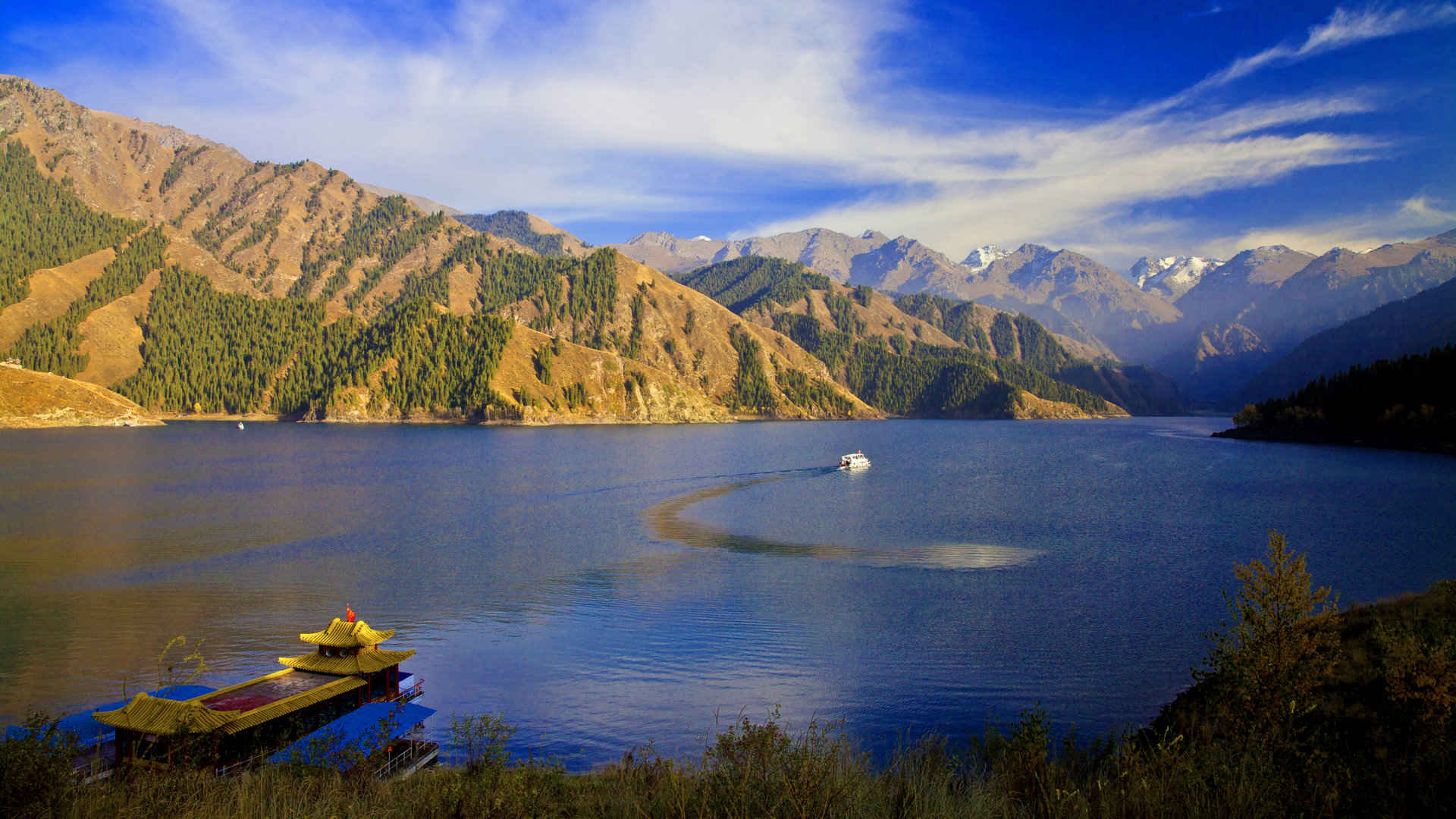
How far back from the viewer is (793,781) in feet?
31.0

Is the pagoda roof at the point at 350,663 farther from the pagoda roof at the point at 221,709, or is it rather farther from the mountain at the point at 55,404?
the mountain at the point at 55,404

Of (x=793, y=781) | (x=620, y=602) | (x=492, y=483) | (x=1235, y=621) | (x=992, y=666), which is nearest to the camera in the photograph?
(x=793, y=781)

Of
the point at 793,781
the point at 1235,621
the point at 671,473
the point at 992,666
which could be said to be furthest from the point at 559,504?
the point at 793,781

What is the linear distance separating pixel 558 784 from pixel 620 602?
22069 millimetres

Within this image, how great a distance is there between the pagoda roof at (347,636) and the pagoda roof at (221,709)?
3.58 feet

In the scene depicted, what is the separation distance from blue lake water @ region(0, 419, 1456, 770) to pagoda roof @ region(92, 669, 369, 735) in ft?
3.09

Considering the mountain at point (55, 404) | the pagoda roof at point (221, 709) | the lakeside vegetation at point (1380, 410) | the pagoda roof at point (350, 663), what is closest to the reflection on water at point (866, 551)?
the pagoda roof at point (350, 663)

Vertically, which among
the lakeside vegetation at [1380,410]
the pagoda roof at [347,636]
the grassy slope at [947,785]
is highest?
the lakeside vegetation at [1380,410]

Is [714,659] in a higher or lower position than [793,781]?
lower

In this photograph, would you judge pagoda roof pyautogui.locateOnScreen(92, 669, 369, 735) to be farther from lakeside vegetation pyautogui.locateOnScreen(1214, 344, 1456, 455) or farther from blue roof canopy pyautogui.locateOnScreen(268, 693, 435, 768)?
lakeside vegetation pyautogui.locateOnScreen(1214, 344, 1456, 455)

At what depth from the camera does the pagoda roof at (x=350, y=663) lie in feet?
76.7

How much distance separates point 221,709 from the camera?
20.3 m

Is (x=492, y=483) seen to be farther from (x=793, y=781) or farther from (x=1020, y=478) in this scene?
(x=793, y=781)

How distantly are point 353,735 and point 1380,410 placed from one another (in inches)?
6929
